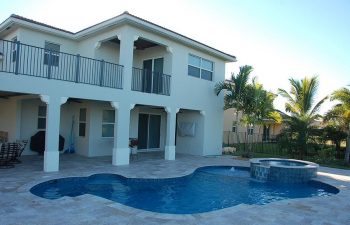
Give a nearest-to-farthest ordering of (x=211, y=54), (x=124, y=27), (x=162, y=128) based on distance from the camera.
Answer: (x=124, y=27) → (x=211, y=54) → (x=162, y=128)

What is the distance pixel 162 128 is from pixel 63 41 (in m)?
8.45

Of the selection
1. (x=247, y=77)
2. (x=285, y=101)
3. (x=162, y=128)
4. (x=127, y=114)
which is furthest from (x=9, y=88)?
(x=285, y=101)

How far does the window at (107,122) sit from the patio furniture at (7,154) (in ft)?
17.6

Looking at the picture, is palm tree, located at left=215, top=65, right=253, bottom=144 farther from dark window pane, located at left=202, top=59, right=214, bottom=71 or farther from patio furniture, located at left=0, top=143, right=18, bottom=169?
patio furniture, located at left=0, top=143, right=18, bottom=169

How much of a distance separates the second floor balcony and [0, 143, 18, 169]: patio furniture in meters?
3.11

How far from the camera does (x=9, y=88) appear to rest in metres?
10.6

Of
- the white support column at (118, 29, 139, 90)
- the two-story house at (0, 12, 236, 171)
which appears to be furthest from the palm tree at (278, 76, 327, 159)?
the white support column at (118, 29, 139, 90)

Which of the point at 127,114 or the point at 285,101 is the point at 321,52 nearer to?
the point at 285,101

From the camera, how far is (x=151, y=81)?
1709 cm

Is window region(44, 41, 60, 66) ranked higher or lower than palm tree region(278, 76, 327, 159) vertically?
higher

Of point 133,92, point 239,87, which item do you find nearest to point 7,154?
point 133,92

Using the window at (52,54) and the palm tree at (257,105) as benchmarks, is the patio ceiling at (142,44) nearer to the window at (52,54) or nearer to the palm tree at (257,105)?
the window at (52,54)

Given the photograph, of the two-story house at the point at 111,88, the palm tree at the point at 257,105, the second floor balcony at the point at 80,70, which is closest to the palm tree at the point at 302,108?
the palm tree at the point at 257,105

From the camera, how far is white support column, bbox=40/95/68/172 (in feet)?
38.4
